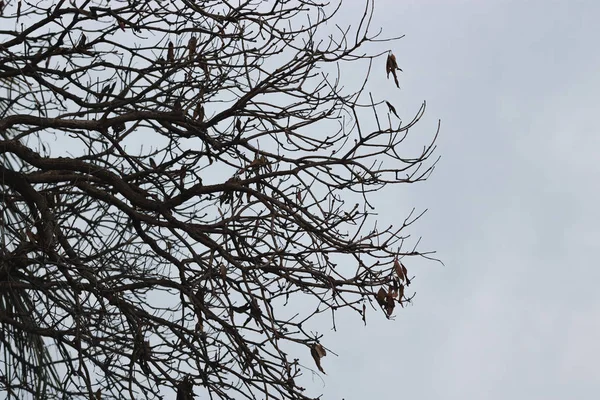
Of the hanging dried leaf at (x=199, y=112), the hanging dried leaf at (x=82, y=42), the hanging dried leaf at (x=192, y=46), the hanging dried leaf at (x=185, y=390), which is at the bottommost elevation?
the hanging dried leaf at (x=185, y=390)

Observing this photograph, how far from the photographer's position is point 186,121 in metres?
8.39

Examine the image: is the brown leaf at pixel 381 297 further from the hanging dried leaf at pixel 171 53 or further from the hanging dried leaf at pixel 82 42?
the hanging dried leaf at pixel 82 42

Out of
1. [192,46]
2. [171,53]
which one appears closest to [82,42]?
[171,53]

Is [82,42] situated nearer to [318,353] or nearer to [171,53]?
[171,53]

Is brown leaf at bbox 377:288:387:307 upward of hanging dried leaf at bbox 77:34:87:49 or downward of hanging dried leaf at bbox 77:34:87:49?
downward

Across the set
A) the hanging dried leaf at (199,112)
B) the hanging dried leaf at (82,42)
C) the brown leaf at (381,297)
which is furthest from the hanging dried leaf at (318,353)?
the hanging dried leaf at (82,42)

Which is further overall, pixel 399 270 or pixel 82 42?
pixel 82 42

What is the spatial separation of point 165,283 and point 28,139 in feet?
6.45

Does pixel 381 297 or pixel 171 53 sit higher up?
pixel 171 53

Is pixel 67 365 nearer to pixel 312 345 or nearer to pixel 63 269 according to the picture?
pixel 63 269

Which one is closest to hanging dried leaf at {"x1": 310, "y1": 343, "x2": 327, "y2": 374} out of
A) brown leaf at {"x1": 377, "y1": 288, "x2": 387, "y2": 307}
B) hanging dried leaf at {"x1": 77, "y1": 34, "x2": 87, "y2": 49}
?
brown leaf at {"x1": 377, "y1": 288, "x2": 387, "y2": 307}

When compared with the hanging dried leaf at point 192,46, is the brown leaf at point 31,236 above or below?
below

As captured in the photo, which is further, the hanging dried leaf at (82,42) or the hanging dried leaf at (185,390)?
the hanging dried leaf at (82,42)

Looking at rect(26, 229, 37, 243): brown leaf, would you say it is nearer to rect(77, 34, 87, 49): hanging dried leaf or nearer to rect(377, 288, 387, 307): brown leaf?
rect(77, 34, 87, 49): hanging dried leaf
